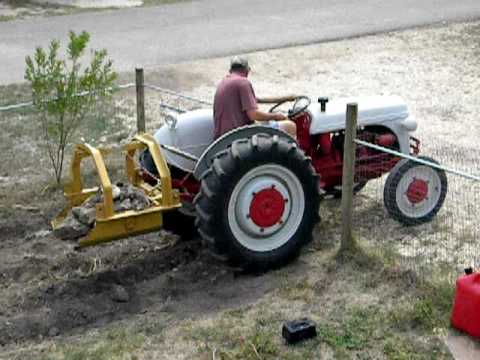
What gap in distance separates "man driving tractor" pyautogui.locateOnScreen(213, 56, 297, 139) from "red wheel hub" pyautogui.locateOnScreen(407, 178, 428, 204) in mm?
1404

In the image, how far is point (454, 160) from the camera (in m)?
9.86

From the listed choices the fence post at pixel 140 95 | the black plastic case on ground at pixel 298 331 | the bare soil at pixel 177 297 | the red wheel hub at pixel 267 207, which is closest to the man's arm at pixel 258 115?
the red wheel hub at pixel 267 207

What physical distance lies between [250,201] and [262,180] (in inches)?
7.4

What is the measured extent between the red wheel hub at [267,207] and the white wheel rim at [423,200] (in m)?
1.39

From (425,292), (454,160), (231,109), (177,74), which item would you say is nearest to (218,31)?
(177,74)

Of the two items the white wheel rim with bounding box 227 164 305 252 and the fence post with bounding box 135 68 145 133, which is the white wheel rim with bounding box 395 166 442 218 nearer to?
the white wheel rim with bounding box 227 164 305 252

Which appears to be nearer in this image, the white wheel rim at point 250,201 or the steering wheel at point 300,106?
the white wheel rim at point 250,201

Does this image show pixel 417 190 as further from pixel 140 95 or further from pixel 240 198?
pixel 140 95

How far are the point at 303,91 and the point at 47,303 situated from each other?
7.05 m

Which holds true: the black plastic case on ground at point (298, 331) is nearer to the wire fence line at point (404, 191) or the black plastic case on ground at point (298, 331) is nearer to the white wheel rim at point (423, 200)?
the wire fence line at point (404, 191)

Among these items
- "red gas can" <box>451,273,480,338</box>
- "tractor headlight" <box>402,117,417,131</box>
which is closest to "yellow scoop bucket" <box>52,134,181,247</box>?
"red gas can" <box>451,273,480,338</box>

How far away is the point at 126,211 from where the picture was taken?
6867 mm

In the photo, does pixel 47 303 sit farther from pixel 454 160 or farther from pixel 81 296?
pixel 454 160

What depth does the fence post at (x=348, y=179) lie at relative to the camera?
23.6 feet
